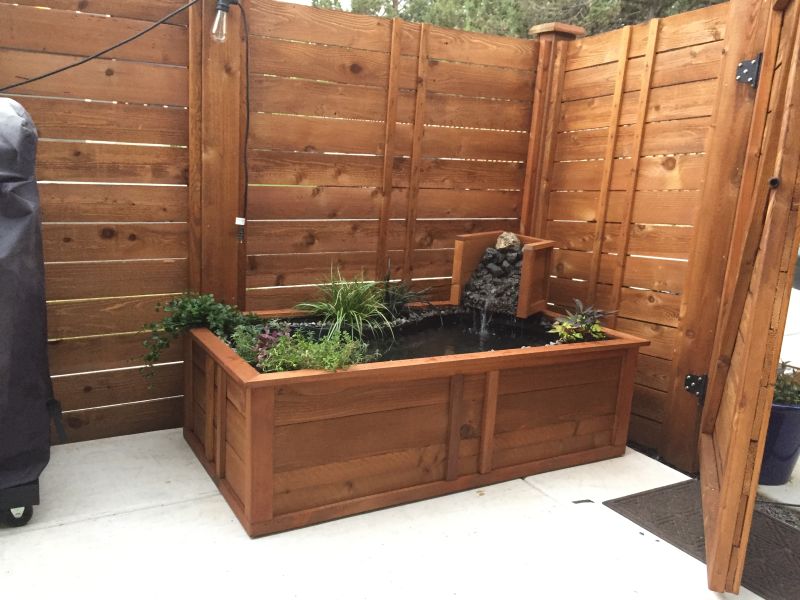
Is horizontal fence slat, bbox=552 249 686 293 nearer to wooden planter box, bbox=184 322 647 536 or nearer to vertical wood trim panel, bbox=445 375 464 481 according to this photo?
wooden planter box, bbox=184 322 647 536

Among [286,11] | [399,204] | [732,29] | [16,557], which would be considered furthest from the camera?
[399,204]

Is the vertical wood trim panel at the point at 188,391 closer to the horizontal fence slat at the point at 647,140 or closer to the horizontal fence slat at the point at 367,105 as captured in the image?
the horizontal fence slat at the point at 367,105

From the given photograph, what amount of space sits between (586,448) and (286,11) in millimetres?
2539

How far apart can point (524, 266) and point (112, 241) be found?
77.2 inches

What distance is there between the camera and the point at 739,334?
2.58 m

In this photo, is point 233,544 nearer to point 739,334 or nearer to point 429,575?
point 429,575

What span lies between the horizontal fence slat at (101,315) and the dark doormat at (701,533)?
225cm

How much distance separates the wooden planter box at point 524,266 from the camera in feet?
10.6

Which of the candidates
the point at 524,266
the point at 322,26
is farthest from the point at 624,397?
the point at 322,26

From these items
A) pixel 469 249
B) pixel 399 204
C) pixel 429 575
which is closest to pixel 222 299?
pixel 399 204

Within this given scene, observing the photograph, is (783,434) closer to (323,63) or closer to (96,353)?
(323,63)

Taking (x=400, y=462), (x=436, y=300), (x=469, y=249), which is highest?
(x=469, y=249)

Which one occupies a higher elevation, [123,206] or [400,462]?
[123,206]

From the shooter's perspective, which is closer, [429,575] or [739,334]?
[429,575]
